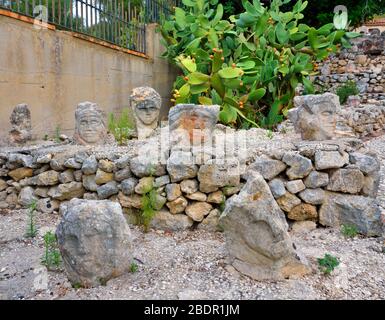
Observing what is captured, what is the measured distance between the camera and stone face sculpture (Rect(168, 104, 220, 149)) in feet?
11.4

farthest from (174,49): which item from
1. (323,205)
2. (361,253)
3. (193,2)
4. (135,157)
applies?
(361,253)

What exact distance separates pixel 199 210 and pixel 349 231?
1216 mm

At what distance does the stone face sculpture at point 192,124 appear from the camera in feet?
11.4

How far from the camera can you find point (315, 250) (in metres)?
2.72

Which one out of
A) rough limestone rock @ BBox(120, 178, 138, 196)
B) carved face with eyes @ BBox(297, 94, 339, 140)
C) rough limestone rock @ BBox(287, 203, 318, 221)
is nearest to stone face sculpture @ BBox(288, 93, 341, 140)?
carved face with eyes @ BBox(297, 94, 339, 140)

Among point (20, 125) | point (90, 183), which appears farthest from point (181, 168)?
point (20, 125)

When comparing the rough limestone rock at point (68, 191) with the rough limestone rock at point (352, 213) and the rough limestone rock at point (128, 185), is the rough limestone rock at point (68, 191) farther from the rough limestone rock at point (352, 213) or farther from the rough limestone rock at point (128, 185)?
the rough limestone rock at point (352, 213)

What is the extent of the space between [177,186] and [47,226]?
120cm

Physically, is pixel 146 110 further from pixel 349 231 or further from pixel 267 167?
pixel 349 231

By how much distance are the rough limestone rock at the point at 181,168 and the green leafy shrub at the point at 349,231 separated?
129 cm

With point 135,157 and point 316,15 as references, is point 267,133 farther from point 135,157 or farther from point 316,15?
point 316,15

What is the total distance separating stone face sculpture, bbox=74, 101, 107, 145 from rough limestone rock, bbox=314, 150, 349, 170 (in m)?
2.17

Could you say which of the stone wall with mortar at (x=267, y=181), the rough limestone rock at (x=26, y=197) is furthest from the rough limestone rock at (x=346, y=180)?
the rough limestone rock at (x=26, y=197)
